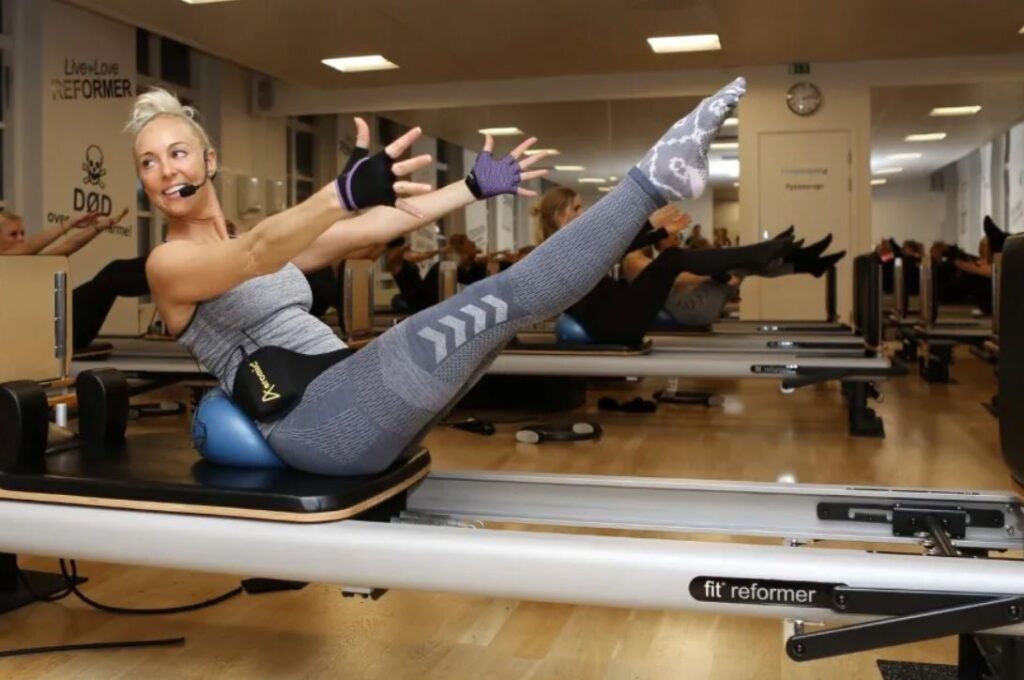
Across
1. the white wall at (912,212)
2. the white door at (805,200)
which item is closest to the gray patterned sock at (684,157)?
the white door at (805,200)

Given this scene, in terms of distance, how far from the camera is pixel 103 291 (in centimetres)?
496

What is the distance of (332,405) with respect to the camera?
5.81 ft

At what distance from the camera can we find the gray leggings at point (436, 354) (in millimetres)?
1627

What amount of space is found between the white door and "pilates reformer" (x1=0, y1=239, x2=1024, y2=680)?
7854 millimetres

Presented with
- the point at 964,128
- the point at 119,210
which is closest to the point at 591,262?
the point at 119,210

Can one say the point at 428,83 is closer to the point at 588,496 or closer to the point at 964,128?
the point at 964,128

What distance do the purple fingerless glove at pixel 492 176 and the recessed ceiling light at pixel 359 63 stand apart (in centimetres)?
708

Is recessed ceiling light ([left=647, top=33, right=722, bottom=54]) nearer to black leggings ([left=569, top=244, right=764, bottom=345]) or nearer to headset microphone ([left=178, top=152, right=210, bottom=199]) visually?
black leggings ([left=569, top=244, right=764, bottom=345])

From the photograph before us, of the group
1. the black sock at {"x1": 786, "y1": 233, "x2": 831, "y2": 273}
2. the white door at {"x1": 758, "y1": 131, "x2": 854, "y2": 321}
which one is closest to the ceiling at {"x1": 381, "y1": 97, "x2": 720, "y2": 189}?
the white door at {"x1": 758, "y1": 131, "x2": 854, "y2": 321}

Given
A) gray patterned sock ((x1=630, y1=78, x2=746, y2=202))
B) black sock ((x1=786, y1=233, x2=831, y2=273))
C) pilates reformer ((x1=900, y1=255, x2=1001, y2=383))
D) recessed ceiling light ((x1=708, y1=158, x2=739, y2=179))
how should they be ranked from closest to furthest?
gray patterned sock ((x1=630, y1=78, x2=746, y2=202)), black sock ((x1=786, y1=233, x2=831, y2=273)), pilates reformer ((x1=900, y1=255, x2=1001, y2=383)), recessed ceiling light ((x1=708, y1=158, x2=739, y2=179))

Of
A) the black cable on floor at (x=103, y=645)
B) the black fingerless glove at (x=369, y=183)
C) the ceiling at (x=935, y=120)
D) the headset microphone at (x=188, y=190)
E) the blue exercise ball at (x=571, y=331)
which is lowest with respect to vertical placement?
the black cable on floor at (x=103, y=645)

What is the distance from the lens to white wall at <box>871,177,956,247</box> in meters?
15.9

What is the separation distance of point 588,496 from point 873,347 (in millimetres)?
3193

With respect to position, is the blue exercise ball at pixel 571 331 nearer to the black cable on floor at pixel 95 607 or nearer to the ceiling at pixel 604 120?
the black cable on floor at pixel 95 607
